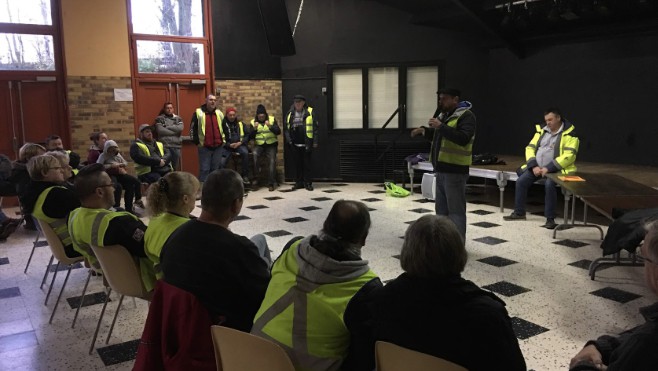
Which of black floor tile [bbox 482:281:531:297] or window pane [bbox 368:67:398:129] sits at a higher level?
window pane [bbox 368:67:398:129]

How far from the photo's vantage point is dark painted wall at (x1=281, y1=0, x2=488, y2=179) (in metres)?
9.22

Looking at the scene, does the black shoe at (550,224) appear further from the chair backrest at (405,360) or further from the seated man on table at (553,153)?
the chair backrest at (405,360)

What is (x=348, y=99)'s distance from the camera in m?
9.58

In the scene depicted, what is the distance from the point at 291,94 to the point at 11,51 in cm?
428

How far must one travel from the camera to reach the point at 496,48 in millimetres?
9133

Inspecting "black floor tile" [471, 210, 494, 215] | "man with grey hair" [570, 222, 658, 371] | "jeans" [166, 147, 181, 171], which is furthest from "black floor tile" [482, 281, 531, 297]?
"jeans" [166, 147, 181, 171]

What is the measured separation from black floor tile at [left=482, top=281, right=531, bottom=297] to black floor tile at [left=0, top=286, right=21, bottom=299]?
135 inches

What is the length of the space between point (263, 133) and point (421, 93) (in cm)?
285

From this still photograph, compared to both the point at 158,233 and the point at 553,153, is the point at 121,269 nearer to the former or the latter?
the point at 158,233

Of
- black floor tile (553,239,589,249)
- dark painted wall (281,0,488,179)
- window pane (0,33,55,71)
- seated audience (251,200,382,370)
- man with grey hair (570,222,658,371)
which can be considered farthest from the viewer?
dark painted wall (281,0,488,179)

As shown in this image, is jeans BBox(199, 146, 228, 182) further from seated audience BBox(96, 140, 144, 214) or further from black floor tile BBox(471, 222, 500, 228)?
black floor tile BBox(471, 222, 500, 228)

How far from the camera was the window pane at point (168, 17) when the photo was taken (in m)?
8.28

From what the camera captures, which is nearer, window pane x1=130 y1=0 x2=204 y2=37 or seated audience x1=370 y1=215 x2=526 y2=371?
seated audience x1=370 y1=215 x2=526 y2=371

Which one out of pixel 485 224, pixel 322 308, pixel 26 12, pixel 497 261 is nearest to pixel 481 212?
pixel 485 224
